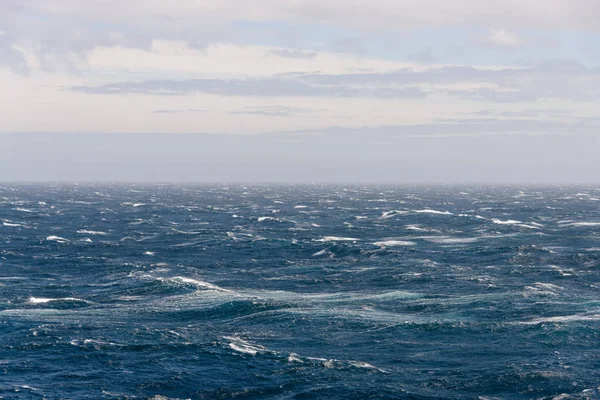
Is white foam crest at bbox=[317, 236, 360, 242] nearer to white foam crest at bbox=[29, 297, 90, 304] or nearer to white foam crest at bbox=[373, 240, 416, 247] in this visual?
white foam crest at bbox=[373, 240, 416, 247]

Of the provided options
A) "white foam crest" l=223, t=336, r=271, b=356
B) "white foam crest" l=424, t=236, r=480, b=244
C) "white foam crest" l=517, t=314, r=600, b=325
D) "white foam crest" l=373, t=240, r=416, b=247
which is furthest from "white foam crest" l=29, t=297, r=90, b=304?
"white foam crest" l=424, t=236, r=480, b=244

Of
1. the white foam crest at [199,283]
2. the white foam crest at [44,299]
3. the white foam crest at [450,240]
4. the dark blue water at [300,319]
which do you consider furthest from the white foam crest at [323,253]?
the white foam crest at [44,299]

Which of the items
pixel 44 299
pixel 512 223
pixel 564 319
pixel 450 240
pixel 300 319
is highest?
pixel 512 223

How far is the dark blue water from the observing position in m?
53.2

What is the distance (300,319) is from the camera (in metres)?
72.7

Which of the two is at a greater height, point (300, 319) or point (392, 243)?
point (392, 243)

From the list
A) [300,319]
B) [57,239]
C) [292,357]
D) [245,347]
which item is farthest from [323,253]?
[292,357]

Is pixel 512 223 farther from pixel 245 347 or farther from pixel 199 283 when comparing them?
Result: pixel 245 347

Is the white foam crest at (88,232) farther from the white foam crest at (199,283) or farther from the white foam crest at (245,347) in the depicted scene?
the white foam crest at (245,347)

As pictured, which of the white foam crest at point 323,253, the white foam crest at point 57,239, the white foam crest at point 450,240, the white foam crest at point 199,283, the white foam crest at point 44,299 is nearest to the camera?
the white foam crest at point 44,299

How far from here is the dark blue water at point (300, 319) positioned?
174 ft

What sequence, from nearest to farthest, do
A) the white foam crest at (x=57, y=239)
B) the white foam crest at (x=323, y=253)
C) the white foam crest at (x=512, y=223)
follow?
the white foam crest at (x=323, y=253) < the white foam crest at (x=57, y=239) < the white foam crest at (x=512, y=223)

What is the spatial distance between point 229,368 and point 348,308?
80.1 feet

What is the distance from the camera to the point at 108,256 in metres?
122
